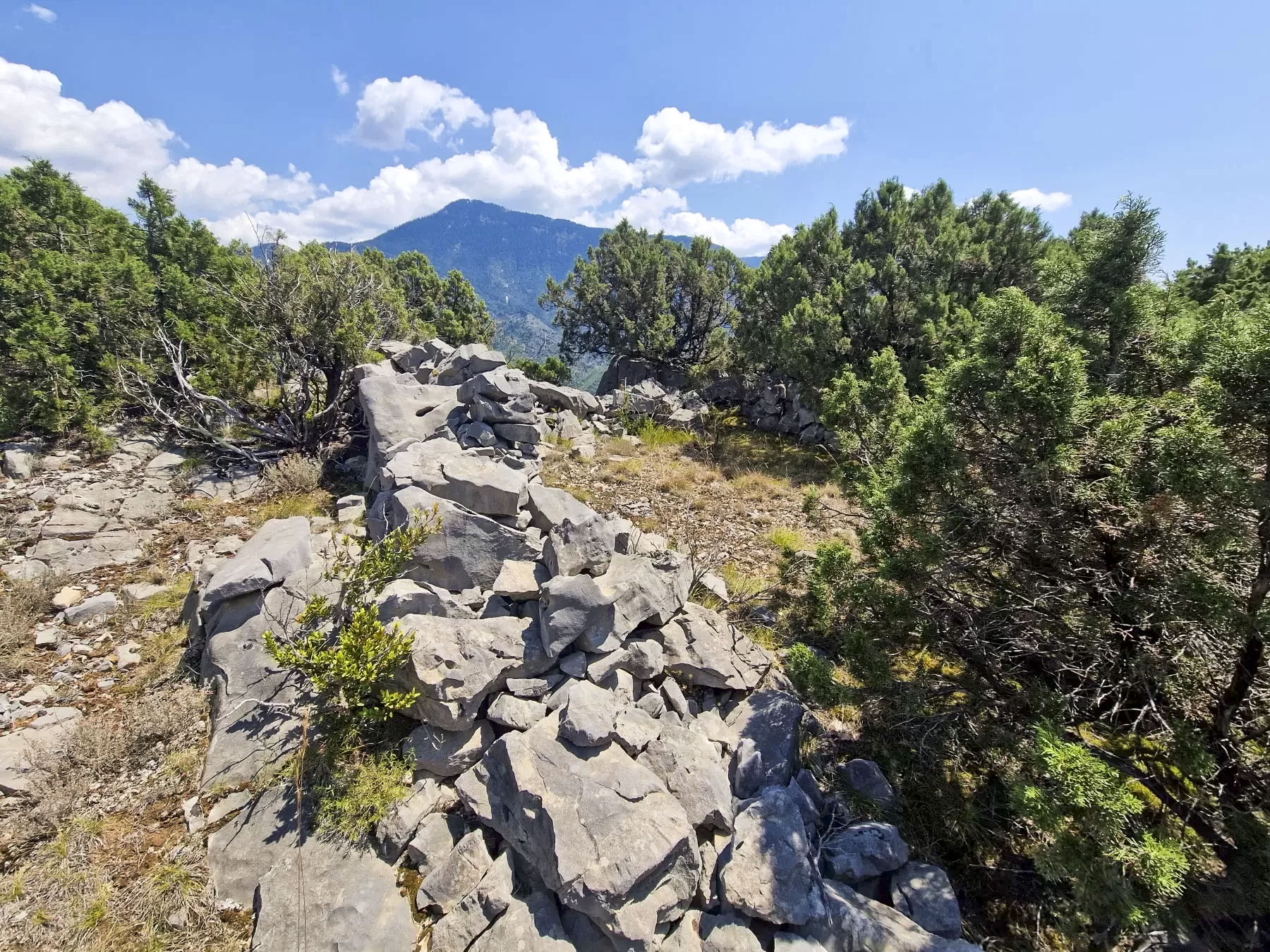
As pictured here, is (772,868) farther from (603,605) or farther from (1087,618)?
(1087,618)

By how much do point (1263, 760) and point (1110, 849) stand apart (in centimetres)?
195

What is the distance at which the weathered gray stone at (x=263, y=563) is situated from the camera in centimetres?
616

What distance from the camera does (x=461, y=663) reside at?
5.07 metres

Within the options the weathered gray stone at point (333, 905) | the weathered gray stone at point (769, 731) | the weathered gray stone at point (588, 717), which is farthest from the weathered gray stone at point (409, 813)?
the weathered gray stone at point (769, 731)

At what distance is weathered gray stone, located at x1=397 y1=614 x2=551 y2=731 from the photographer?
4.91m

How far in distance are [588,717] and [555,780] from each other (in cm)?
56

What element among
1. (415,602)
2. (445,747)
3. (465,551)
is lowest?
(445,747)

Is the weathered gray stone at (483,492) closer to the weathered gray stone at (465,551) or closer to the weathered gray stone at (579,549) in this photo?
the weathered gray stone at (465,551)

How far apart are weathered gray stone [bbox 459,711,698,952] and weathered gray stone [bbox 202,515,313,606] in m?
3.72

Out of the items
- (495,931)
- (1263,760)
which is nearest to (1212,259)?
(1263,760)

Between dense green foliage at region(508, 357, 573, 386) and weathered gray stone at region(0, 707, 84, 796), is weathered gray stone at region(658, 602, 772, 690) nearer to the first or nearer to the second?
weathered gray stone at region(0, 707, 84, 796)

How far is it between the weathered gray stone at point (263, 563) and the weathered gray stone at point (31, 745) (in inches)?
65.1

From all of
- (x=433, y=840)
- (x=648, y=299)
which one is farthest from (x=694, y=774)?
(x=648, y=299)

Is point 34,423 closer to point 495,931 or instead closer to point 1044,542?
point 495,931
